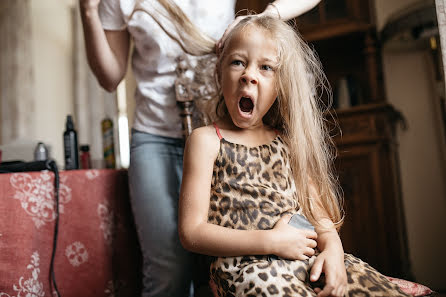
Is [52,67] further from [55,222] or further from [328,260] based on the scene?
[328,260]

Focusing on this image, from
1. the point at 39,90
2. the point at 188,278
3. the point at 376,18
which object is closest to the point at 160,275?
the point at 188,278

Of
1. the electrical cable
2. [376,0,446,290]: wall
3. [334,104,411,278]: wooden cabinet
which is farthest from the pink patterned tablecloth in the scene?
[376,0,446,290]: wall

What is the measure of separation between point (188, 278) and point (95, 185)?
421 millimetres

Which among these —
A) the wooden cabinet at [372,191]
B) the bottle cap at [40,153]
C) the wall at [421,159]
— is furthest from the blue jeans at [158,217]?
the wall at [421,159]

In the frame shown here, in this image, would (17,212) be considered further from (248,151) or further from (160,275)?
(248,151)

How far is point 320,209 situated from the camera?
91 centimetres

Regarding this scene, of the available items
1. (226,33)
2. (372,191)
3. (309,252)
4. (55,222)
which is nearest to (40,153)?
(55,222)

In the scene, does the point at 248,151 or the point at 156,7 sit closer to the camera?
the point at 248,151

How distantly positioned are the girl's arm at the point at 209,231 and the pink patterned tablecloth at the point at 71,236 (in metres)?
0.55

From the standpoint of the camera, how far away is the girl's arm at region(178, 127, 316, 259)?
2.54ft

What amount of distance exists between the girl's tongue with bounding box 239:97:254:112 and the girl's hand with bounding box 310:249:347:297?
333 millimetres

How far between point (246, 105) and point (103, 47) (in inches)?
19.7

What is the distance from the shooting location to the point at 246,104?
0.91 meters

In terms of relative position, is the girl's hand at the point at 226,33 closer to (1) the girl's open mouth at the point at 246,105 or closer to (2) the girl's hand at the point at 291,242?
(1) the girl's open mouth at the point at 246,105
